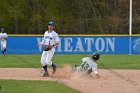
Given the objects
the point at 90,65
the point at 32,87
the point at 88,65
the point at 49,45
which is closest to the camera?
the point at 32,87

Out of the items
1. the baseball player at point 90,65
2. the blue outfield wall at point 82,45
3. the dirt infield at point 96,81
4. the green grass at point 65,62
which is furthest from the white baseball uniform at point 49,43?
the blue outfield wall at point 82,45

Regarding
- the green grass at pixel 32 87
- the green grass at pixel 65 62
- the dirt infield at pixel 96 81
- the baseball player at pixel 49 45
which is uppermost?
the baseball player at pixel 49 45

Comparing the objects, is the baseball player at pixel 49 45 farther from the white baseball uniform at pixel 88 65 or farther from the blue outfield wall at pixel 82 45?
the blue outfield wall at pixel 82 45

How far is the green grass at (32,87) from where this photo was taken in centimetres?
1138

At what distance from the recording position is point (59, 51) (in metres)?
33.5

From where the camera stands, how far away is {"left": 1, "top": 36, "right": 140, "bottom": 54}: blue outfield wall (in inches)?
1320

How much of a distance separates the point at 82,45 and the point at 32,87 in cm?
2194

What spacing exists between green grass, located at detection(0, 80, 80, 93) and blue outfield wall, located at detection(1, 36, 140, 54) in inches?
798

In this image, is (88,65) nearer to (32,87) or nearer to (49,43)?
(49,43)

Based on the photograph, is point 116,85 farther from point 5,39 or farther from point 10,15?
point 10,15

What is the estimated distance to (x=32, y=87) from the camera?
39.6 ft

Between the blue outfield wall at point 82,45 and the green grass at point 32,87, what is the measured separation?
66.5 feet

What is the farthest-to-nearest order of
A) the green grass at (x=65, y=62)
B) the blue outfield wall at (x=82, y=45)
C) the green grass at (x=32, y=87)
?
the blue outfield wall at (x=82, y=45) < the green grass at (x=65, y=62) < the green grass at (x=32, y=87)

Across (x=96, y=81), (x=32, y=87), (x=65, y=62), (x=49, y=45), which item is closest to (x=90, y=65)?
(x=96, y=81)
